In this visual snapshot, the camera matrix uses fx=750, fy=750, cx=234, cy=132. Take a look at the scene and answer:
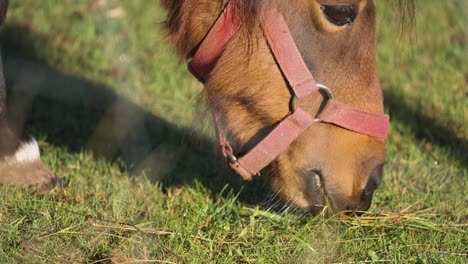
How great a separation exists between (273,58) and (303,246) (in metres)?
0.89

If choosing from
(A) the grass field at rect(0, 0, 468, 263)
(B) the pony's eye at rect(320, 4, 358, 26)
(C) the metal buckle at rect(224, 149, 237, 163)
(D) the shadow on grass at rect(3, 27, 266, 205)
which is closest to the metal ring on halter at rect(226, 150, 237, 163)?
(C) the metal buckle at rect(224, 149, 237, 163)

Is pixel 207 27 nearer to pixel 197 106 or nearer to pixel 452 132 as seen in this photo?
pixel 197 106

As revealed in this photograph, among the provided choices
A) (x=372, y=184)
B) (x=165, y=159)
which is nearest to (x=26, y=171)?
(x=165, y=159)

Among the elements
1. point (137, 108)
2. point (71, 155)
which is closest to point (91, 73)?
point (137, 108)

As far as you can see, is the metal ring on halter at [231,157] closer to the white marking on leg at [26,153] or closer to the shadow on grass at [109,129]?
the shadow on grass at [109,129]

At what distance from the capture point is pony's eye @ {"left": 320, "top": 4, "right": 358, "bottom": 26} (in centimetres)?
318

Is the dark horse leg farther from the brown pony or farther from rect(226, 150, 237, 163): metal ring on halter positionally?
the brown pony

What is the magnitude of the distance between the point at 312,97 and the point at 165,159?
62.8 inches

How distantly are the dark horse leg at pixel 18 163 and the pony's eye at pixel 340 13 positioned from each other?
1.81m

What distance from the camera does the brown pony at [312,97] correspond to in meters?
3.26

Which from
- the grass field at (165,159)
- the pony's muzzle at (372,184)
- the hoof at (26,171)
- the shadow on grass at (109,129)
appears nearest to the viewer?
the pony's muzzle at (372,184)

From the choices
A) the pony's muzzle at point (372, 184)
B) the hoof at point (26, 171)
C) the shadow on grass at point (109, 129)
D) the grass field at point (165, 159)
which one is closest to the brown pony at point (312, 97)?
the pony's muzzle at point (372, 184)

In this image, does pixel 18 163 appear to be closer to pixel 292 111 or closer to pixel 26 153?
pixel 26 153

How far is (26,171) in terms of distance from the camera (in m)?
4.11
